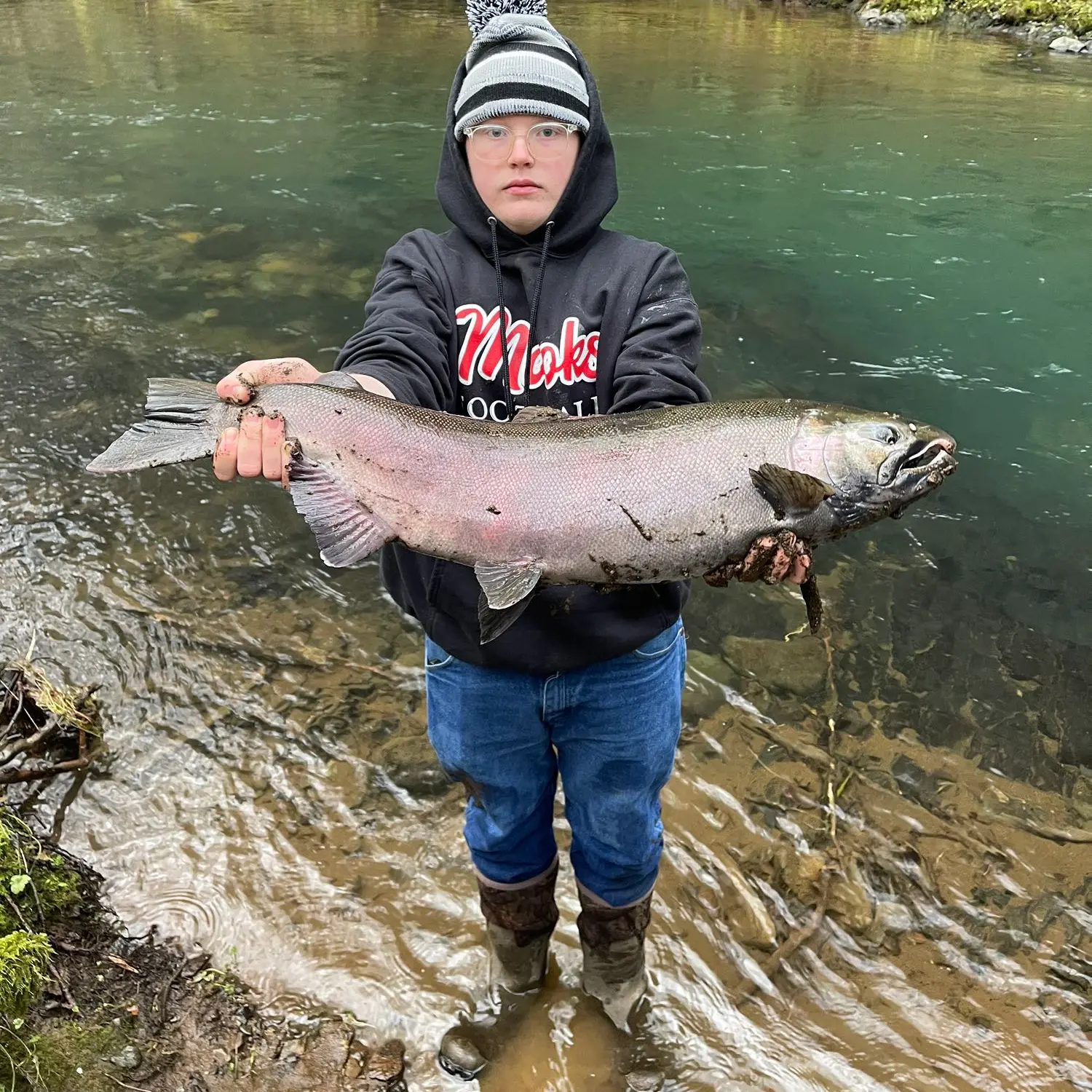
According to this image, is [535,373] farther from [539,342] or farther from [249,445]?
[249,445]

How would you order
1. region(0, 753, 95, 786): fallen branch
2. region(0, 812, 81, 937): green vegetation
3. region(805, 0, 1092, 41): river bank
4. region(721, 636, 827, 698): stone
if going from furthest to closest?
region(805, 0, 1092, 41): river bank, region(721, 636, 827, 698): stone, region(0, 753, 95, 786): fallen branch, region(0, 812, 81, 937): green vegetation

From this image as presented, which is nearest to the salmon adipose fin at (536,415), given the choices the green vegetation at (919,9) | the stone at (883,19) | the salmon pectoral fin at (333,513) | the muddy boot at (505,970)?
the salmon pectoral fin at (333,513)

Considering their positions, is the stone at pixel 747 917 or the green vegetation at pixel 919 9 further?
the green vegetation at pixel 919 9

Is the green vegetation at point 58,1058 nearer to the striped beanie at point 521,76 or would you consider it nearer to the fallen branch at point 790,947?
the fallen branch at point 790,947

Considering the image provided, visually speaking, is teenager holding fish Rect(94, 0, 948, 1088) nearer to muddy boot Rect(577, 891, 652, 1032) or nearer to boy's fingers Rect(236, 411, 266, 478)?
boy's fingers Rect(236, 411, 266, 478)

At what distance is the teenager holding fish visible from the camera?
8.52 feet

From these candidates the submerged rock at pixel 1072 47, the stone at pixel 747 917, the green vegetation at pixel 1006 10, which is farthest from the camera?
the green vegetation at pixel 1006 10

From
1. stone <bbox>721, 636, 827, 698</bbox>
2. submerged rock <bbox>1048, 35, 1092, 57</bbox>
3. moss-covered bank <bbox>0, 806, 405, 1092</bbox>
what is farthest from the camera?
submerged rock <bbox>1048, 35, 1092, 57</bbox>

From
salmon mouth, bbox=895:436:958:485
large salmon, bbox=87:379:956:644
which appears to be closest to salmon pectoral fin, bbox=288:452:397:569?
large salmon, bbox=87:379:956:644

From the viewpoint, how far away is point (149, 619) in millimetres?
5426

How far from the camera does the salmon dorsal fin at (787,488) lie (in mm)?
2520

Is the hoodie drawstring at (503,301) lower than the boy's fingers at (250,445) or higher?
Result: higher

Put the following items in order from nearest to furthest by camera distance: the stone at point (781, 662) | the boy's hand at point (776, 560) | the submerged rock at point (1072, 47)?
the boy's hand at point (776, 560)
the stone at point (781, 662)
the submerged rock at point (1072, 47)

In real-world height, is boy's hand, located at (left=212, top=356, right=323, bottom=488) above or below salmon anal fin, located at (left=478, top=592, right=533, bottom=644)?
above
